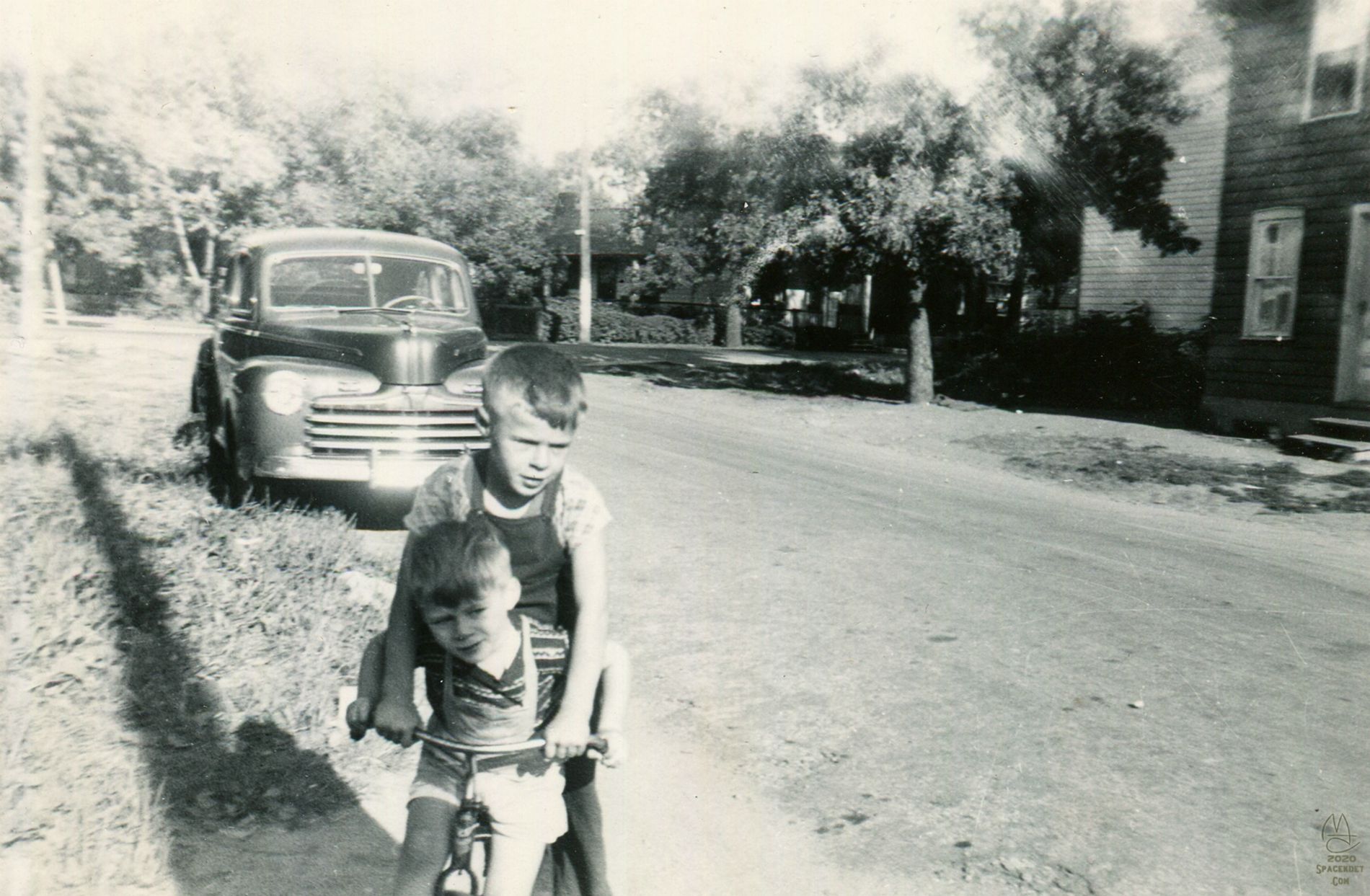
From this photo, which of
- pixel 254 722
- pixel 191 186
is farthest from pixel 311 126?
pixel 254 722

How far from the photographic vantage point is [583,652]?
2.36 m

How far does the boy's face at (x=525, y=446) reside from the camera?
7.66ft

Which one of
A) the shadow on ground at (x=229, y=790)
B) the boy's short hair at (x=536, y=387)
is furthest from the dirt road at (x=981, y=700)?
the boy's short hair at (x=536, y=387)

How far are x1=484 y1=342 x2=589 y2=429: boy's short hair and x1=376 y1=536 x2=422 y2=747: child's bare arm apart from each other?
366 millimetres

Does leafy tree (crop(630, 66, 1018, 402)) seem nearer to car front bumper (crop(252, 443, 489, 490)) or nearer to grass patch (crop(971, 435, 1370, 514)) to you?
grass patch (crop(971, 435, 1370, 514))

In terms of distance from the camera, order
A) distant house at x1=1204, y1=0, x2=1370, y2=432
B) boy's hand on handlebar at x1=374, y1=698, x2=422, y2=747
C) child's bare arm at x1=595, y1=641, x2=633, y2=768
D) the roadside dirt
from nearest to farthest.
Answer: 1. boy's hand on handlebar at x1=374, y1=698, x2=422, y2=747
2. child's bare arm at x1=595, y1=641, x2=633, y2=768
3. the roadside dirt
4. distant house at x1=1204, y1=0, x2=1370, y2=432

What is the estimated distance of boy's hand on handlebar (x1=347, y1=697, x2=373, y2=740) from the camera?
7.55ft

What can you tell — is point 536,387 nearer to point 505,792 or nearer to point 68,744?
point 505,792

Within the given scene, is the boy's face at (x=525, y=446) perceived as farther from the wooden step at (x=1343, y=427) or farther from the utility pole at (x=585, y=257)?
the utility pole at (x=585, y=257)

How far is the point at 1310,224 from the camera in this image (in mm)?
14023

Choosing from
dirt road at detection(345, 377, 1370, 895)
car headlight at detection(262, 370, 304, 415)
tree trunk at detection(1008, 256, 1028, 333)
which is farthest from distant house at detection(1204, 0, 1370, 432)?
car headlight at detection(262, 370, 304, 415)

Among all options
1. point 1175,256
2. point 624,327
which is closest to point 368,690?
point 1175,256

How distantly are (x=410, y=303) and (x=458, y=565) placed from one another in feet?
22.5

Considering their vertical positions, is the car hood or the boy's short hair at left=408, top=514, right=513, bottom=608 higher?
the car hood
